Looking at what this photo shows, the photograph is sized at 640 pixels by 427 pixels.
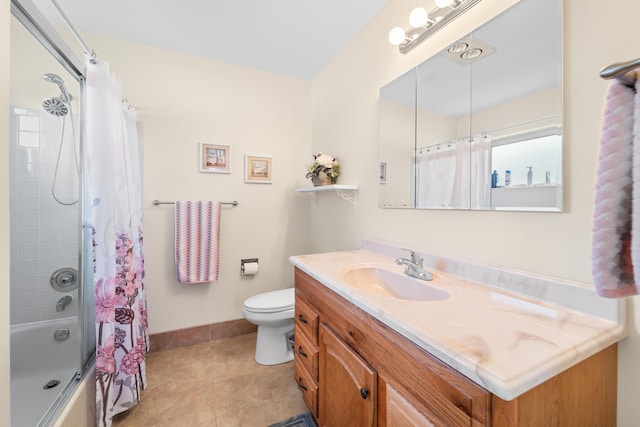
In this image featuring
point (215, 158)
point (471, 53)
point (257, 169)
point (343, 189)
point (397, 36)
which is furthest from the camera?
point (257, 169)

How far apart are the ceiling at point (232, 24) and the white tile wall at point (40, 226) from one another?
76 centimetres

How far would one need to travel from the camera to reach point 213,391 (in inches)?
61.8

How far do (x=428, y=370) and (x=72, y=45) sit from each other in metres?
2.76

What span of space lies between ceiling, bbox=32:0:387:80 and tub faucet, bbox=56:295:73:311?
1.71m

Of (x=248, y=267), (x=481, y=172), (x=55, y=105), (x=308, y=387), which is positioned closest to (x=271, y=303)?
(x=248, y=267)

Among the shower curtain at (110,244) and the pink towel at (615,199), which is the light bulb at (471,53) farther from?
the shower curtain at (110,244)

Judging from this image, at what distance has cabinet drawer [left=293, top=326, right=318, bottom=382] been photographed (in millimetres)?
1188

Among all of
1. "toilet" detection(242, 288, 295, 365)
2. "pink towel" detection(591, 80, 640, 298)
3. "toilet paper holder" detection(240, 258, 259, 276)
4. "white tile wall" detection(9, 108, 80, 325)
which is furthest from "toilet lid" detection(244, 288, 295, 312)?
"pink towel" detection(591, 80, 640, 298)

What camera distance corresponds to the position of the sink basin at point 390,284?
1.05 meters

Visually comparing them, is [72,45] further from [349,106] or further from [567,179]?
[567,179]

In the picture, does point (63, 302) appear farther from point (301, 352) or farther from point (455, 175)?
point (455, 175)

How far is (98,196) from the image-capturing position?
48.8 inches

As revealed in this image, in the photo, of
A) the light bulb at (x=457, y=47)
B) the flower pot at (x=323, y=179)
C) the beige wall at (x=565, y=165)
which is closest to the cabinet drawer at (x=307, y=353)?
the beige wall at (x=565, y=165)

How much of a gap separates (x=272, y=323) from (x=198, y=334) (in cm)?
80
